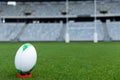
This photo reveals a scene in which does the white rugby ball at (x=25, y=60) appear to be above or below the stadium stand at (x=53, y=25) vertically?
above

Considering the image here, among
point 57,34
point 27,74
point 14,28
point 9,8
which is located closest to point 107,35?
point 57,34

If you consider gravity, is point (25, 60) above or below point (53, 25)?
above

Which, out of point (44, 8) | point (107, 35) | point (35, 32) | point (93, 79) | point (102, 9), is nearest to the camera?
point (93, 79)

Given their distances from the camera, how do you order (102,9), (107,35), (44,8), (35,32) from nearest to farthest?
(107,35), (35,32), (102,9), (44,8)

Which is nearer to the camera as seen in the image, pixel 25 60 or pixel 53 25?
pixel 25 60

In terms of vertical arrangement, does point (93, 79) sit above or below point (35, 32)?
above

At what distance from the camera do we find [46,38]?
160 feet

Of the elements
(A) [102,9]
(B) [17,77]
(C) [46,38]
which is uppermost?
(B) [17,77]

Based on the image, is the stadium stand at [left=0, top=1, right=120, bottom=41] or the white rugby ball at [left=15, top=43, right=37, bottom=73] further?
the stadium stand at [left=0, top=1, right=120, bottom=41]

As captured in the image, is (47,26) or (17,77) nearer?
(17,77)

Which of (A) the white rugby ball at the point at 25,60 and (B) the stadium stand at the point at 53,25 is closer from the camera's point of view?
(A) the white rugby ball at the point at 25,60

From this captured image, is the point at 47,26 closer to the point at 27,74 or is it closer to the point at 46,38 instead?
the point at 46,38

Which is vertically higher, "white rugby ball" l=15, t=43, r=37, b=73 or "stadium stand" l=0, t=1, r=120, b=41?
"white rugby ball" l=15, t=43, r=37, b=73

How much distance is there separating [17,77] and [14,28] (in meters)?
45.3
